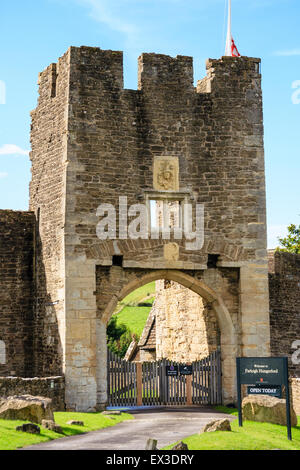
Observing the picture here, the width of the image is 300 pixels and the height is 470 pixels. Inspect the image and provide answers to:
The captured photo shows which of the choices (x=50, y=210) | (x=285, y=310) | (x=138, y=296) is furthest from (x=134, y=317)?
(x=50, y=210)

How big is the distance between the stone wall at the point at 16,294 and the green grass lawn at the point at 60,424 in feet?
11.6

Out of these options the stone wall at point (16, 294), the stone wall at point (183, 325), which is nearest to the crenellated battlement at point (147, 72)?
the stone wall at point (16, 294)

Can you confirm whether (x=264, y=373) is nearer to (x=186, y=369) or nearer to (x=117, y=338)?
(x=186, y=369)

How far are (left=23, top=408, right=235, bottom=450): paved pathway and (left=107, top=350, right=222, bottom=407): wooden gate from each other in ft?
2.40

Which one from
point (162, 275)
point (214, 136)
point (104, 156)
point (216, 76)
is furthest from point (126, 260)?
point (216, 76)

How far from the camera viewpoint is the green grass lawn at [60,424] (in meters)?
12.9

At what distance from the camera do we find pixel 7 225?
21.8 metres

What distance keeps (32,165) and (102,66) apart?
3409 millimetres

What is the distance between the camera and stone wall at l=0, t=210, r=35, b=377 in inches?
844

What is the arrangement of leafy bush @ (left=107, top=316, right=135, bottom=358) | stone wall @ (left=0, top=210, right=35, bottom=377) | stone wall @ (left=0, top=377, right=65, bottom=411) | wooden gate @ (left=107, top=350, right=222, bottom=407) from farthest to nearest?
leafy bush @ (left=107, top=316, right=135, bottom=358)
stone wall @ (left=0, top=210, right=35, bottom=377)
wooden gate @ (left=107, top=350, right=222, bottom=407)
stone wall @ (left=0, top=377, right=65, bottom=411)

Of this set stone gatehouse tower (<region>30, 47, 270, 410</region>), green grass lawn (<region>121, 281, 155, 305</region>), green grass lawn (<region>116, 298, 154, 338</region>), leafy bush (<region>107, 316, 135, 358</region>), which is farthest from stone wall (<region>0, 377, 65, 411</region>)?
green grass lawn (<region>121, 281, 155, 305</region>)

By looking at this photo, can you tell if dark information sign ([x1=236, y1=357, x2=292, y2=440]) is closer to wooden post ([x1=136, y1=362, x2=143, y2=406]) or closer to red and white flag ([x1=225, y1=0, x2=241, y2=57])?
wooden post ([x1=136, y1=362, x2=143, y2=406])

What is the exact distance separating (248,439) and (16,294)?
9385 millimetres
